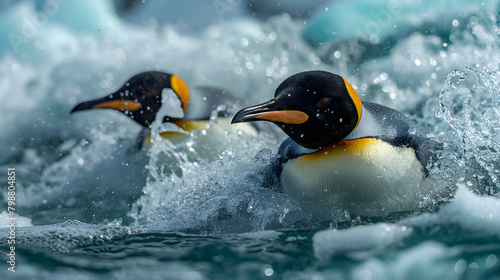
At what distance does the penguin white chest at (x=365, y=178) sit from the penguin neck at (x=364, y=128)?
16 mm

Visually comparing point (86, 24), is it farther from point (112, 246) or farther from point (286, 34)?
point (112, 246)

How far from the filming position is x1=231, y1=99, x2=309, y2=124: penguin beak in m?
1.14

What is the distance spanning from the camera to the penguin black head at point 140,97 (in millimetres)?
1952

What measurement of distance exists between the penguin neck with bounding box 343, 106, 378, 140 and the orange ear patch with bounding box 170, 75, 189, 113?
3.09ft

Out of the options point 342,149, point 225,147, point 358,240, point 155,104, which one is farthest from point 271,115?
point 155,104

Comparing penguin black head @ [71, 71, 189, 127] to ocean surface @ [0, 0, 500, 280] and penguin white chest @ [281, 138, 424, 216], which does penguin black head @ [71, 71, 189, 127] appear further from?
penguin white chest @ [281, 138, 424, 216]

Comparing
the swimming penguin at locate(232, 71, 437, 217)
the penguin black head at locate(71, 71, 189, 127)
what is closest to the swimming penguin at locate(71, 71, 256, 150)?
the penguin black head at locate(71, 71, 189, 127)

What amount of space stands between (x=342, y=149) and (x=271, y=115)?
0.20 meters

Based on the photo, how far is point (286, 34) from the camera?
3.37 meters

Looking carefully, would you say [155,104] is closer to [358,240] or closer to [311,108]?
[311,108]

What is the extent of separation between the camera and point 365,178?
3.87 ft

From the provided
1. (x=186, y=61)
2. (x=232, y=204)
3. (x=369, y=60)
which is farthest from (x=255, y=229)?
(x=186, y=61)

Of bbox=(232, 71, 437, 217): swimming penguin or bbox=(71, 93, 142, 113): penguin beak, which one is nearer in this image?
bbox=(232, 71, 437, 217): swimming penguin

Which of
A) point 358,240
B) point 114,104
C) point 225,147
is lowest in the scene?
point 358,240
